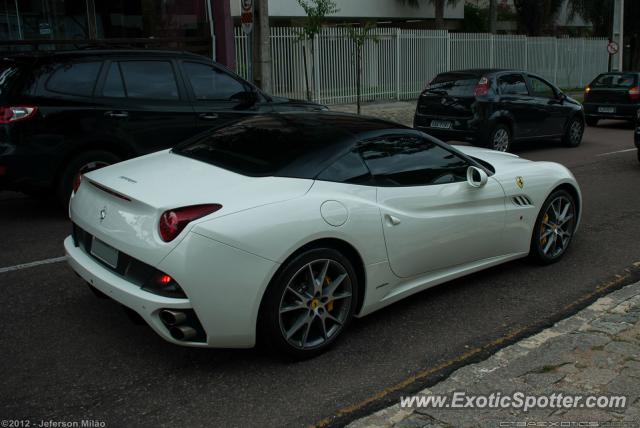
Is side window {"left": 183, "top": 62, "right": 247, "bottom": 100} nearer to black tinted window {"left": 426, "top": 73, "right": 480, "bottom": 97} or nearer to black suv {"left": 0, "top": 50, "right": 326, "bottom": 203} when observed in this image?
black suv {"left": 0, "top": 50, "right": 326, "bottom": 203}

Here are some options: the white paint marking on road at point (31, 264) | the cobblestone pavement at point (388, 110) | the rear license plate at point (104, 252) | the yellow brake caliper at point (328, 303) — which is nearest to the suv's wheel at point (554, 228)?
the yellow brake caliper at point (328, 303)

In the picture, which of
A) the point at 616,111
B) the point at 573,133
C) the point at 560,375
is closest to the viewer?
the point at 560,375

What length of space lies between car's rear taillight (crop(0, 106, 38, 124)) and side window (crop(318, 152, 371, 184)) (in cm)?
416

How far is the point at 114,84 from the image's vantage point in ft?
25.0

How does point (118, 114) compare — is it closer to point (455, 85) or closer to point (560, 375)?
point (560, 375)

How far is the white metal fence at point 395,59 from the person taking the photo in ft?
62.8

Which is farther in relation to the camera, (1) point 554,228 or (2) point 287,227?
(1) point 554,228

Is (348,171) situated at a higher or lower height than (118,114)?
lower

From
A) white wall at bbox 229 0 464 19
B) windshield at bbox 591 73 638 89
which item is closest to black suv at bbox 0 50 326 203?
windshield at bbox 591 73 638 89

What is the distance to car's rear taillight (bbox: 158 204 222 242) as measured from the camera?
11.5 ft

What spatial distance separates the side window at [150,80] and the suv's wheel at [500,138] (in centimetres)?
634

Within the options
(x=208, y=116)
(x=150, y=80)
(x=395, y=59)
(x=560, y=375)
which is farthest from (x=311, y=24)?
(x=560, y=375)

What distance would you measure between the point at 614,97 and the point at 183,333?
1711 cm


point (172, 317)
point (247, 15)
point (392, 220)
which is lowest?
point (172, 317)
